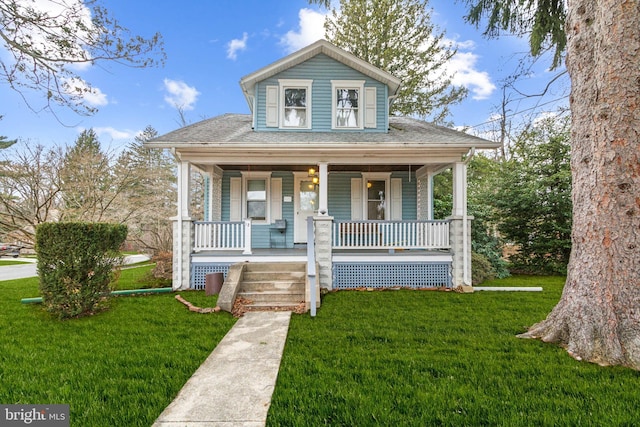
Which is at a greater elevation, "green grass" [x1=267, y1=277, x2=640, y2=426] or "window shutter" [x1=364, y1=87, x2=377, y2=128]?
"window shutter" [x1=364, y1=87, x2=377, y2=128]

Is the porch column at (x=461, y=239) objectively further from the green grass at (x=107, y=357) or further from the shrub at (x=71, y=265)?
the shrub at (x=71, y=265)

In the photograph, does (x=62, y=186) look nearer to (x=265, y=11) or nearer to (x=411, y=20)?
(x=265, y=11)

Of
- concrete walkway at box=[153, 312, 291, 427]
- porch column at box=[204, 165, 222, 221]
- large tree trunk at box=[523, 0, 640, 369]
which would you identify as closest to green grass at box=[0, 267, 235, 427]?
concrete walkway at box=[153, 312, 291, 427]

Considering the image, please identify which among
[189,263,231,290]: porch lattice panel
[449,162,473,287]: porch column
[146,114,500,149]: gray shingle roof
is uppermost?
[146,114,500,149]: gray shingle roof

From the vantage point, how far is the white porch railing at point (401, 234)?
287 inches

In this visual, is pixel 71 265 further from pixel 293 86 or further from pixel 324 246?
pixel 293 86

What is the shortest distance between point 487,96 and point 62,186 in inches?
782

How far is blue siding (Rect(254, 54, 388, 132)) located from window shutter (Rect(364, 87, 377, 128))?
108 mm

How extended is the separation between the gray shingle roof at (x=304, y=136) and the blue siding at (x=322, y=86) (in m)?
0.42

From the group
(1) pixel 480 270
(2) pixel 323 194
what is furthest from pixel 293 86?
(1) pixel 480 270

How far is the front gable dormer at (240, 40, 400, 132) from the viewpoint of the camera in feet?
28.3

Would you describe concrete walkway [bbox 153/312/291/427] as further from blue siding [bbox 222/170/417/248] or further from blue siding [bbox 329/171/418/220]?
blue siding [bbox 329/171/418/220]

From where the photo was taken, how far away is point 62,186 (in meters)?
11.0

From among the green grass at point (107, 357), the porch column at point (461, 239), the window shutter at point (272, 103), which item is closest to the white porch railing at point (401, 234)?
the porch column at point (461, 239)
